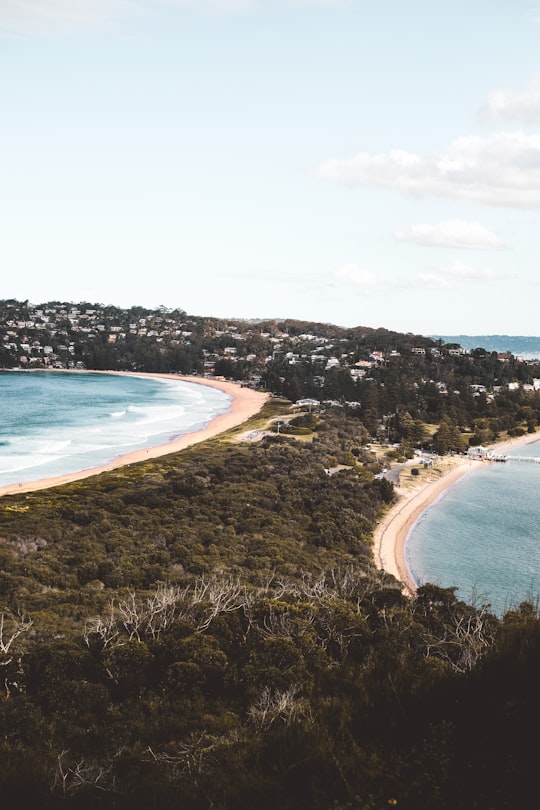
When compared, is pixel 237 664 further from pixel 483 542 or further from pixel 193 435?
pixel 193 435

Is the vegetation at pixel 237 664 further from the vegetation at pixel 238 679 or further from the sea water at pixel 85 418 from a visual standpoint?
the sea water at pixel 85 418

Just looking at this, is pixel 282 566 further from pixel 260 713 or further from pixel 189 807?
pixel 189 807

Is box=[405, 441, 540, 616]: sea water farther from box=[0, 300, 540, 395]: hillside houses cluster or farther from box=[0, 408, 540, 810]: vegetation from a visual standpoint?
box=[0, 300, 540, 395]: hillside houses cluster

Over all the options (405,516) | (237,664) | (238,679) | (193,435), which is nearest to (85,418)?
(193,435)

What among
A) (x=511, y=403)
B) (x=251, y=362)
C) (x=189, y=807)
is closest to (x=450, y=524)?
(x=189, y=807)

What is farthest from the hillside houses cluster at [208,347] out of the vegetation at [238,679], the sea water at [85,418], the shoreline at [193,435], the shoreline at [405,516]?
the vegetation at [238,679]

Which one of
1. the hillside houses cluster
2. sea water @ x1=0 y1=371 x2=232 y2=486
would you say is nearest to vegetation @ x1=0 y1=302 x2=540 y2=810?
sea water @ x1=0 y1=371 x2=232 y2=486

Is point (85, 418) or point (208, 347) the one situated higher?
point (208, 347)
